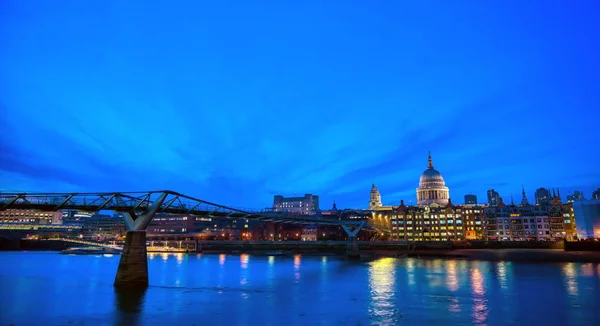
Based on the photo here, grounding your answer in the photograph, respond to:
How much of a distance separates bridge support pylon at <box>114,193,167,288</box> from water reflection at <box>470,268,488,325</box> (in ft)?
112

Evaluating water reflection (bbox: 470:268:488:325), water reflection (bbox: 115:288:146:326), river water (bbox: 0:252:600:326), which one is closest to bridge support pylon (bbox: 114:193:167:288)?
water reflection (bbox: 115:288:146:326)

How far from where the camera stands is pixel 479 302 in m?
38.1

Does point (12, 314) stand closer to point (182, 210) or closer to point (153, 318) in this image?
point (153, 318)

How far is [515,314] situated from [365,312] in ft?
37.8

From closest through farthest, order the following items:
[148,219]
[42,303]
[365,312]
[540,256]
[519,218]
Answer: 1. [365,312]
2. [42,303]
3. [148,219]
4. [540,256]
5. [519,218]

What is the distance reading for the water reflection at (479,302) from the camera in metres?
30.3

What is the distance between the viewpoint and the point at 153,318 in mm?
31016

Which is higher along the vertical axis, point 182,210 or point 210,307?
point 182,210

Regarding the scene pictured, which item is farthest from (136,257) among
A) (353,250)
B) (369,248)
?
(369,248)

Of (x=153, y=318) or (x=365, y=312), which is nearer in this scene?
(x=153, y=318)

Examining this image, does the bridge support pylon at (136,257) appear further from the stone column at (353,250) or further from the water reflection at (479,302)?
the stone column at (353,250)

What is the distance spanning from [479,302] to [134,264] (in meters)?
36.5

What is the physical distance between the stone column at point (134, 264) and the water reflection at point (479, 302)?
34.6m

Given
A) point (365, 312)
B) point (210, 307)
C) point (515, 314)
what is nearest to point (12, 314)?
point (210, 307)
